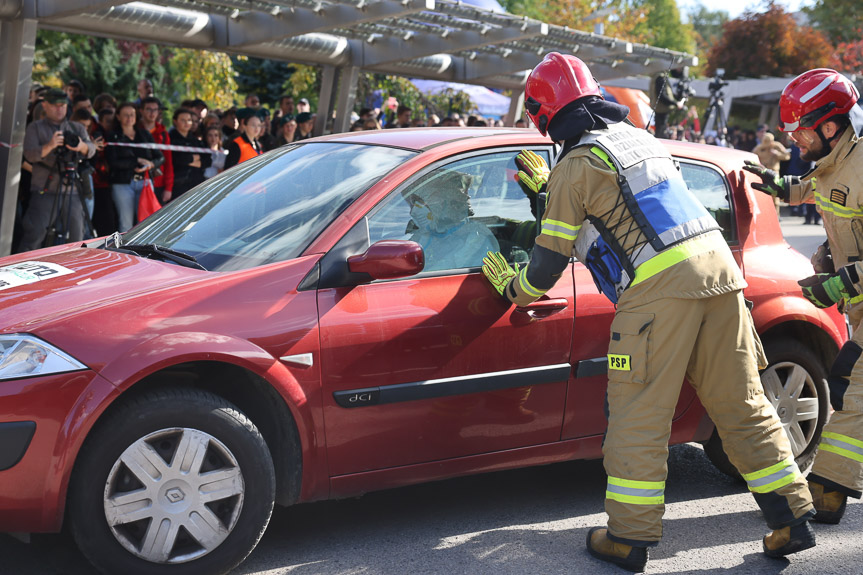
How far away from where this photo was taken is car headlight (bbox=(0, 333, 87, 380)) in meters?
2.96

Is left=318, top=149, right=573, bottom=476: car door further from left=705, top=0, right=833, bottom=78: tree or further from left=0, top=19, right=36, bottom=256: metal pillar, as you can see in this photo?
left=705, top=0, right=833, bottom=78: tree

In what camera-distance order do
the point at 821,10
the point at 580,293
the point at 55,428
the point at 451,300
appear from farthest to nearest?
the point at 821,10 < the point at 580,293 < the point at 451,300 < the point at 55,428

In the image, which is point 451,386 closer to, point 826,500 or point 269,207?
point 269,207

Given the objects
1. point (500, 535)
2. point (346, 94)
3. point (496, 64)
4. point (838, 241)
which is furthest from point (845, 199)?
point (496, 64)

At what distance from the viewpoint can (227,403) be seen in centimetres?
328

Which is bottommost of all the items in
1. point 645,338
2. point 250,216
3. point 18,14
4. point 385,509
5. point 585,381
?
point 385,509

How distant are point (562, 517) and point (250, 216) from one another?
5.88ft

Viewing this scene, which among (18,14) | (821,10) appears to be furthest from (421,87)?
(821,10)

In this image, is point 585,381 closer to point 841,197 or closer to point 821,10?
point 841,197

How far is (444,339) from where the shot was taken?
3607 mm

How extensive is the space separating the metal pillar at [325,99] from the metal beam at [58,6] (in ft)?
13.5

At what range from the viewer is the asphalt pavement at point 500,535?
138 inches

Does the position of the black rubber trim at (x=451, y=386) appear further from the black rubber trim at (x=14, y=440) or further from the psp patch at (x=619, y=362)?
the black rubber trim at (x=14, y=440)

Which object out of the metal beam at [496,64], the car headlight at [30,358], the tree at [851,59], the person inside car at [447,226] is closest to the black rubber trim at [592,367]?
the person inside car at [447,226]
